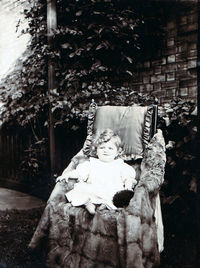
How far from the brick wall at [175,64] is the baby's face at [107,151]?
4.10ft

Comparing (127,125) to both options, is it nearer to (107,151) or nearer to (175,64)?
(107,151)

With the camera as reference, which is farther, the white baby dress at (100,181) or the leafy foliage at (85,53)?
the leafy foliage at (85,53)

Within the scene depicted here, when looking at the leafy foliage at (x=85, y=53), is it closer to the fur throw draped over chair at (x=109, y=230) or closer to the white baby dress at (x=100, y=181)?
the white baby dress at (x=100, y=181)

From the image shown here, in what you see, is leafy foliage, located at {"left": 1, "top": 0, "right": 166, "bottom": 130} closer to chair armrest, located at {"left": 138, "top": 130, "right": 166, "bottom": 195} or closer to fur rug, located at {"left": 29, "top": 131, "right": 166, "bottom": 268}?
chair armrest, located at {"left": 138, "top": 130, "right": 166, "bottom": 195}

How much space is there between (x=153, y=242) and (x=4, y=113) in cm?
268

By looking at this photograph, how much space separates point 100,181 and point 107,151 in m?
0.20

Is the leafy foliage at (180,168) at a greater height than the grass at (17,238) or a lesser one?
greater

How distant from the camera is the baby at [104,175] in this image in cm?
170

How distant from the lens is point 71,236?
161cm

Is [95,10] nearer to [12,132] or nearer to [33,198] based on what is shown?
[12,132]

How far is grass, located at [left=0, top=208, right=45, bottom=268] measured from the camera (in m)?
1.85

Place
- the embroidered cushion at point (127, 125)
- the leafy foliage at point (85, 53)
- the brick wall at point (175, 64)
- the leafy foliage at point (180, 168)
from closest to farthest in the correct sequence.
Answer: the embroidered cushion at point (127, 125) → the leafy foliage at point (180, 168) → the brick wall at point (175, 64) → the leafy foliage at point (85, 53)

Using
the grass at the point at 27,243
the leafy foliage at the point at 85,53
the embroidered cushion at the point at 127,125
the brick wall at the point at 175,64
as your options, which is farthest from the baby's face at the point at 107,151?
the brick wall at the point at 175,64

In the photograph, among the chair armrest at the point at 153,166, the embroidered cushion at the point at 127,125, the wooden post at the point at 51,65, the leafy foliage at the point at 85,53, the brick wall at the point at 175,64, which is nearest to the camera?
the chair armrest at the point at 153,166
